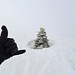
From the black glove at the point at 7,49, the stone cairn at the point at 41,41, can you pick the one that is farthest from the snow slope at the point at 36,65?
the stone cairn at the point at 41,41

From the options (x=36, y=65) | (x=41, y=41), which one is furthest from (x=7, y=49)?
(x=41, y=41)

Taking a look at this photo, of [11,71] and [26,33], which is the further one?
[26,33]

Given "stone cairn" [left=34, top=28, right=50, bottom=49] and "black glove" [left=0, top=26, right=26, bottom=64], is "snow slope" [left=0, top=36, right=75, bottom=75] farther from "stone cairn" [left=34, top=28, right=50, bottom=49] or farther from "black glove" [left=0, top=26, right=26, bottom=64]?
"stone cairn" [left=34, top=28, right=50, bottom=49]

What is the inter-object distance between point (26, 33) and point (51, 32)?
0.34m

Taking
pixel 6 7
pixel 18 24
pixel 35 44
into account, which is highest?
pixel 6 7

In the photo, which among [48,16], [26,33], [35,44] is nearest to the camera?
[35,44]

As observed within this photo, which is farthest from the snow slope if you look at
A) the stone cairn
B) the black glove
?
the stone cairn

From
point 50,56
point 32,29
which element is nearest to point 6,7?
point 32,29

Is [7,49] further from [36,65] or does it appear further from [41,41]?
[41,41]

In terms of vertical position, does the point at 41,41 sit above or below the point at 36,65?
below

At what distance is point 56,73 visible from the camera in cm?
41

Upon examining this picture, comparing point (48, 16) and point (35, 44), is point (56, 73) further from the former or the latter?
point (48, 16)

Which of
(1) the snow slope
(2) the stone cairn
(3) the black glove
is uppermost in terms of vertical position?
(3) the black glove

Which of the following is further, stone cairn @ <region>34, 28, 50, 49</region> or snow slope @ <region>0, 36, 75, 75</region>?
stone cairn @ <region>34, 28, 50, 49</region>
